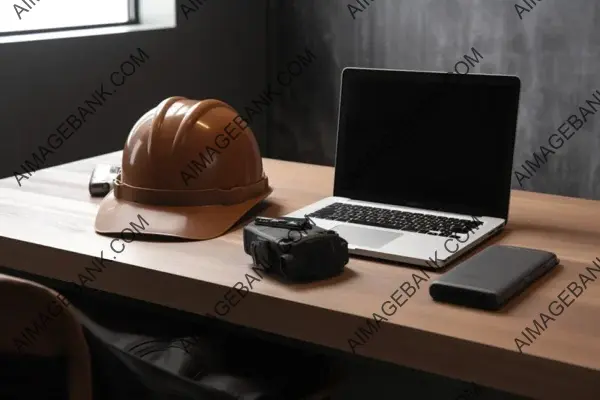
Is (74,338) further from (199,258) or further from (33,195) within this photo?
(33,195)

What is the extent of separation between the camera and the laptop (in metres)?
1.34

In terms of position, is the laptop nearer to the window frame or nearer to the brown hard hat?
the brown hard hat

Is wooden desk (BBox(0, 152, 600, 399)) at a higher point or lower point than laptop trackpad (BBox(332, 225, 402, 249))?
lower

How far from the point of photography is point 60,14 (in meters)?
2.62

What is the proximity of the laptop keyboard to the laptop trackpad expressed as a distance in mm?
32

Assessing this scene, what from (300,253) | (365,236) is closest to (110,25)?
(365,236)

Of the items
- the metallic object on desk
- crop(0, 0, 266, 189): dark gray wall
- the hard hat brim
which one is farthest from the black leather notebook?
crop(0, 0, 266, 189): dark gray wall

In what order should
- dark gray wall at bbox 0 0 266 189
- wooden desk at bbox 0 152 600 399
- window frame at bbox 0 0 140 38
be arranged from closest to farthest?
wooden desk at bbox 0 152 600 399, dark gray wall at bbox 0 0 266 189, window frame at bbox 0 0 140 38

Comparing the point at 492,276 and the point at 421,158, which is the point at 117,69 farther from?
the point at 492,276

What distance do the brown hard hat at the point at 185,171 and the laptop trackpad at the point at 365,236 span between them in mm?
195

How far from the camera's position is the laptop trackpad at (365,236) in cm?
125

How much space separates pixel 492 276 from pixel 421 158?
0.40m

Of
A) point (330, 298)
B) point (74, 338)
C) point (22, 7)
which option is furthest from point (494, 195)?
point (22, 7)

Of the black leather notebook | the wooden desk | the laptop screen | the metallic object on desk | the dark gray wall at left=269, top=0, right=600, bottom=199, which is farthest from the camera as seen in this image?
the dark gray wall at left=269, top=0, right=600, bottom=199
